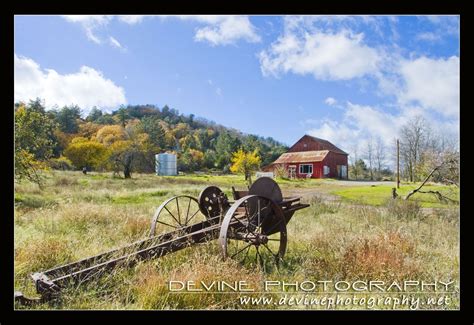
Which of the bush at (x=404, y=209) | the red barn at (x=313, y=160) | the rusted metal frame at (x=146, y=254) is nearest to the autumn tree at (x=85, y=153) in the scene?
the rusted metal frame at (x=146, y=254)

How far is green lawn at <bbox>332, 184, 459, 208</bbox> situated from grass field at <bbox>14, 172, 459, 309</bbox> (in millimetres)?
32

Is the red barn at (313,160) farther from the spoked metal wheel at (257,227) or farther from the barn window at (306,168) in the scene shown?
the spoked metal wheel at (257,227)

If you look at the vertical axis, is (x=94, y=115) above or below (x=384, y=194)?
above

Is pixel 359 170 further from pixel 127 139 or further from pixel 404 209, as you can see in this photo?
pixel 127 139

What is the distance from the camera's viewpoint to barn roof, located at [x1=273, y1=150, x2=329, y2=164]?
5.01 metres

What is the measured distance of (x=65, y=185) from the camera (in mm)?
6172

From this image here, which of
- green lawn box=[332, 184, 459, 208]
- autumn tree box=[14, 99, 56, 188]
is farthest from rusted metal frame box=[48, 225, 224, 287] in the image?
green lawn box=[332, 184, 459, 208]

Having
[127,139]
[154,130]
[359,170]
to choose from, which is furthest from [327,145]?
[127,139]

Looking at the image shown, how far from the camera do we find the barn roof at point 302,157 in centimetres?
501

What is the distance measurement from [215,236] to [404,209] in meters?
4.44

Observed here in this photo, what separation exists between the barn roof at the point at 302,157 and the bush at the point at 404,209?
249 centimetres

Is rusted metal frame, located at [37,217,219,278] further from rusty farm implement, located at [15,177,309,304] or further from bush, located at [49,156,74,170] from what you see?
bush, located at [49,156,74,170]

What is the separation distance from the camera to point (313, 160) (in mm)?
5207
